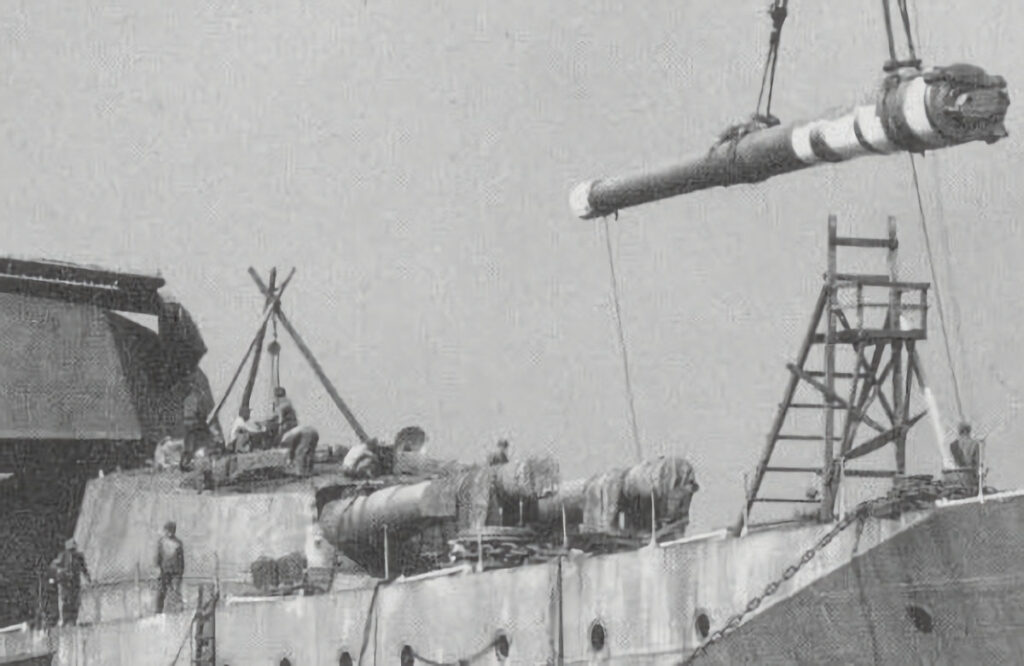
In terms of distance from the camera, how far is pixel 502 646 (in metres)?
20.7

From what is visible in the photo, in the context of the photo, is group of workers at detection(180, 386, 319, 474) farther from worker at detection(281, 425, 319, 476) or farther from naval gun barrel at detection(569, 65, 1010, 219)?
naval gun barrel at detection(569, 65, 1010, 219)

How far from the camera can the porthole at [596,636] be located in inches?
781

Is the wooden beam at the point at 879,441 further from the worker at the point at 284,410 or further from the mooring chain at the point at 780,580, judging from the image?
the worker at the point at 284,410

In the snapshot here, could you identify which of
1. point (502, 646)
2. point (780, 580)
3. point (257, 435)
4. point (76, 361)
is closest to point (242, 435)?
point (257, 435)

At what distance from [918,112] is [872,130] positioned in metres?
0.69

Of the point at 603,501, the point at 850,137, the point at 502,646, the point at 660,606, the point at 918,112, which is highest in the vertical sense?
the point at 850,137

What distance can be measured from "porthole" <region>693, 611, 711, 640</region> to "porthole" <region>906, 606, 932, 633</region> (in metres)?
2.28

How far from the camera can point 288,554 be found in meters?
24.0

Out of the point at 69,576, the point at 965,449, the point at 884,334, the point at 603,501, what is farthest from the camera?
the point at 69,576

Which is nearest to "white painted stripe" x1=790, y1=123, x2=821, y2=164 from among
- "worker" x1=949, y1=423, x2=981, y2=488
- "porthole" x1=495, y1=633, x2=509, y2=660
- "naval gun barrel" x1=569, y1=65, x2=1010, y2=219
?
"naval gun barrel" x1=569, y1=65, x2=1010, y2=219

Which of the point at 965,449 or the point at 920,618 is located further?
the point at 965,449

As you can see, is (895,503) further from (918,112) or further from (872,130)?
(918,112)

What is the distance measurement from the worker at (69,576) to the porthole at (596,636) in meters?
9.20

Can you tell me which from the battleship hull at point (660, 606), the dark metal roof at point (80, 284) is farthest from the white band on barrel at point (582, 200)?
the dark metal roof at point (80, 284)
